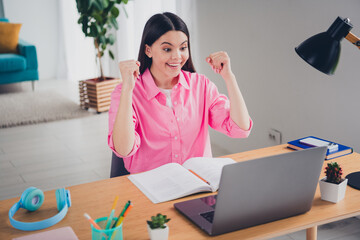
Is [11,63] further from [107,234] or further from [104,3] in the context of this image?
[107,234]

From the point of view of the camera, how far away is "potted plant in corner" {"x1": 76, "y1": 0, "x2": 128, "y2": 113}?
15.0 feet

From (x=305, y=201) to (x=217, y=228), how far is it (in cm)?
27

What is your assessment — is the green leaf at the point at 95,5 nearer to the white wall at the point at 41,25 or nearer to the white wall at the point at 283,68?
the white wall at the point at 283,68

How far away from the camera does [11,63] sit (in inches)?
227

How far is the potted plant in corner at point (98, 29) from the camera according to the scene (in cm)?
457

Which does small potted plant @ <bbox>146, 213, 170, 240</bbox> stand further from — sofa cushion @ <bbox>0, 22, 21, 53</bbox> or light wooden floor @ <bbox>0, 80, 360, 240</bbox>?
sofa cushion @ <bbox>0, 22, 21, 53</bbox>

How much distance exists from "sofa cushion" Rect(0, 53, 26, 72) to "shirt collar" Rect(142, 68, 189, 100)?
441 cm

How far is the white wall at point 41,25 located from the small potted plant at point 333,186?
22.5ft

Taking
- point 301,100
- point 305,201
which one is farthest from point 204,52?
point 305,201

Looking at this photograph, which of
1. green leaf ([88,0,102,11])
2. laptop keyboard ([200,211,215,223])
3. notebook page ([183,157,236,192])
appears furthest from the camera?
green leaf ([88,0,102,11])

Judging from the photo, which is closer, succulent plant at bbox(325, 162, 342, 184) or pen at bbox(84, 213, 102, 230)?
pen at bbox(84, 213, 102, 230)

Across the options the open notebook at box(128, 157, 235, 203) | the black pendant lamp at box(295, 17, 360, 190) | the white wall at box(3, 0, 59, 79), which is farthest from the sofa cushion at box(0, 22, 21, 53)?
the black pendant lamp at box(295, 17, 360, 190)

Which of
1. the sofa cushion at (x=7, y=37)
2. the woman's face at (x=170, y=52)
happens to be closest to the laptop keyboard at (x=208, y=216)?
the woman's face at (x=170, y=52)

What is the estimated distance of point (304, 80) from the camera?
2674 mm
